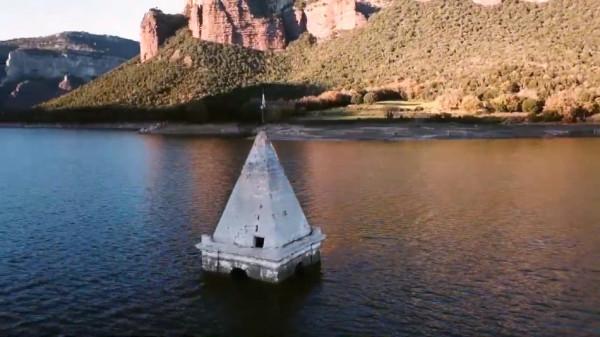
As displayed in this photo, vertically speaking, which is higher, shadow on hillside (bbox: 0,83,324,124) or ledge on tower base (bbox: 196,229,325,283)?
shadow on hillside (bbox: 0,83,324,124)

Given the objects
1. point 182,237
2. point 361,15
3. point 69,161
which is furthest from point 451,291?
point 361,15

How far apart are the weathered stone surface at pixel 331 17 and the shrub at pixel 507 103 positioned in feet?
224

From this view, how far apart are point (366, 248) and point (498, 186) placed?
76.8 feet

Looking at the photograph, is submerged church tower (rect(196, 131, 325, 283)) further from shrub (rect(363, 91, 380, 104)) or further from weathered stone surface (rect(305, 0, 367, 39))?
weathered stone surface (rect(305, 0, 367, 39))

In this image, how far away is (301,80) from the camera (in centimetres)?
15500

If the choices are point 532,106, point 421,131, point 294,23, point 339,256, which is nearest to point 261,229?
point 339,256

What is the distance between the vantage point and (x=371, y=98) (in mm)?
122688

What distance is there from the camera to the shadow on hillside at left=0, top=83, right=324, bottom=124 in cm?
13112

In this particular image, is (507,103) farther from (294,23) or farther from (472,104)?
(294,23)

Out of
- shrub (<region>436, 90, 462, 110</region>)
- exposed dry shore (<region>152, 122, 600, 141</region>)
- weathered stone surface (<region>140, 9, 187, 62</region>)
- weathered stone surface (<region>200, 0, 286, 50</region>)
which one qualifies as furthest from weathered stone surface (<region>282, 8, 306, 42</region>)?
shrub (<region>436, 90, 462, 110</region>)

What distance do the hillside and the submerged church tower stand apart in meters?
93.3

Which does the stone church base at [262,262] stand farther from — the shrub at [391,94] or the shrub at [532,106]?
the shrub at [391,94]

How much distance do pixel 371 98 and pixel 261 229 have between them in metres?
100

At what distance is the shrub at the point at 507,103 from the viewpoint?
108438 mm
